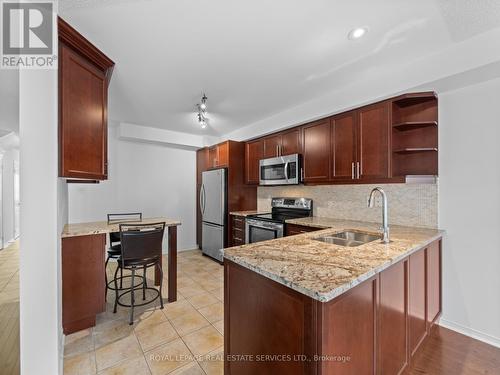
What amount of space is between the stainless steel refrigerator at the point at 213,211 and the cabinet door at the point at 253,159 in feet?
1.45

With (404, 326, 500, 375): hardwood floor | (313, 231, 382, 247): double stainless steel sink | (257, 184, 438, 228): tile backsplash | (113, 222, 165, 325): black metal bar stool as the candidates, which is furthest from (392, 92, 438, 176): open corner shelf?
(113, 222, 165, 325): black metal bar stool

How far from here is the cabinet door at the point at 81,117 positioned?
164cm

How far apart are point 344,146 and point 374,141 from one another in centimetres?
35

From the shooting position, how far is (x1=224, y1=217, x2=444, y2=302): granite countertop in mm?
974

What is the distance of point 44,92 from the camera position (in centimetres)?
135

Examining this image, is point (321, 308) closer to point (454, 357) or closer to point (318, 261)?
point (318, 261)

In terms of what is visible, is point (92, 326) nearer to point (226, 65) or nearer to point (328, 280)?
point (328, 280)

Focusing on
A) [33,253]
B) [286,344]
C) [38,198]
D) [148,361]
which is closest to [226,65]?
[38,198]

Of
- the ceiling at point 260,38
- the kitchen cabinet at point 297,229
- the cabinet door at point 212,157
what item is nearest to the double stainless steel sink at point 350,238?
the kitchen cabinet at point 297,229

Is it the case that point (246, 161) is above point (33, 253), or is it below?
above

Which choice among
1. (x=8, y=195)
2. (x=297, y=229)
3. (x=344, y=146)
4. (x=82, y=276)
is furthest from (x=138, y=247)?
(x=8, y=195)

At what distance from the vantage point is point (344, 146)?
2.77 meters

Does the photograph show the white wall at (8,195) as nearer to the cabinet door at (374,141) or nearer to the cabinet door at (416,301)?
the cabinet door at (374,141)

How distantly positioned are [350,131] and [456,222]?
1374 millimetres
